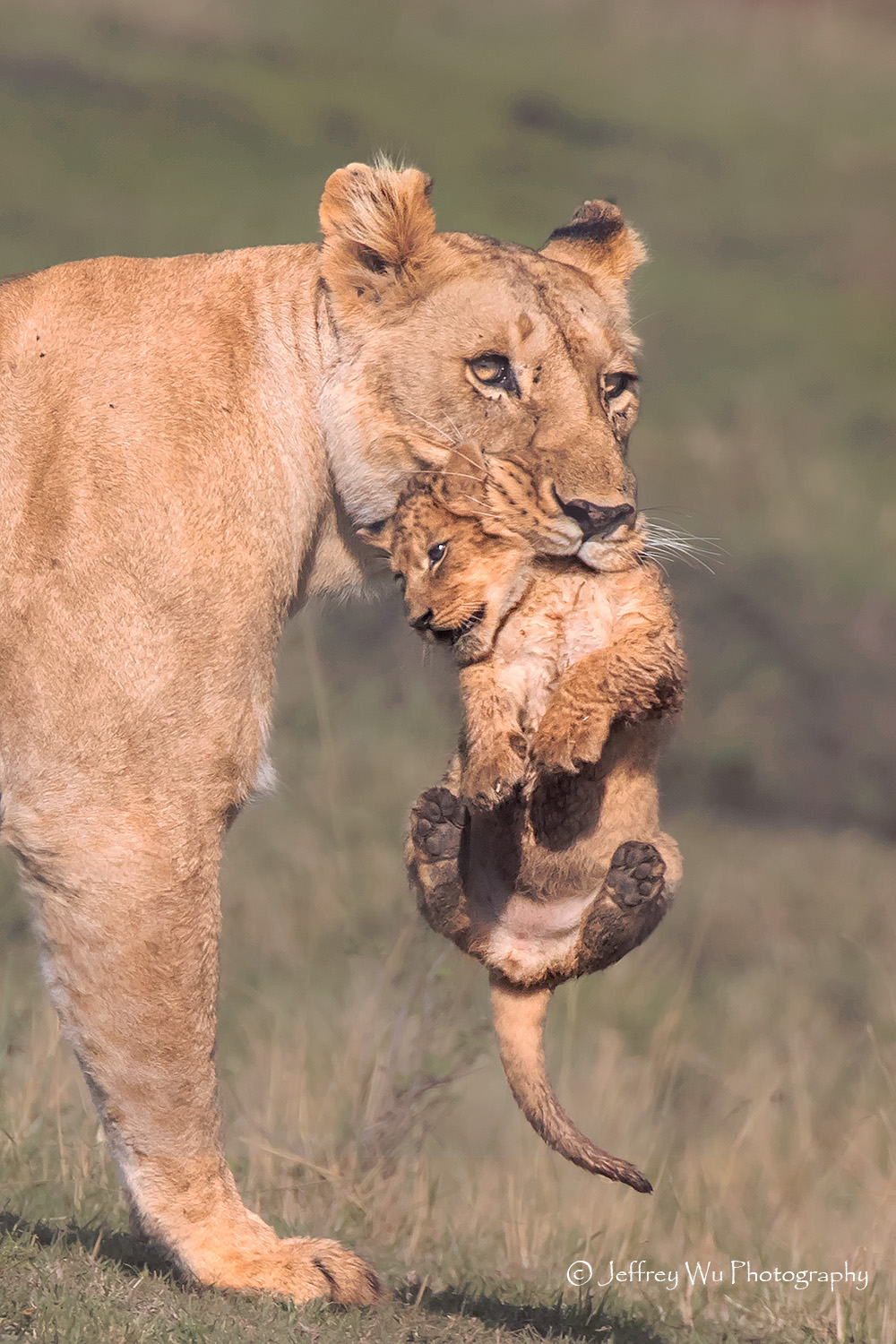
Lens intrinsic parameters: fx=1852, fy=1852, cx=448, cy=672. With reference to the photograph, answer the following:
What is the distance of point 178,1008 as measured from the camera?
12.2 feet

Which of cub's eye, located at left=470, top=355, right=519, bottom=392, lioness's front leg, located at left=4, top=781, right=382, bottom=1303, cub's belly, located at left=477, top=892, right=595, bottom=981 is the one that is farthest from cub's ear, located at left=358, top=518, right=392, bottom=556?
cub's belly, located at left=477, top=892, right=595, bottom=981

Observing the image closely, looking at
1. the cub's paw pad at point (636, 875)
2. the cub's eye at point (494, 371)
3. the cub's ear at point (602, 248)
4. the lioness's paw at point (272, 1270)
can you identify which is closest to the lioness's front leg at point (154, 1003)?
the lioness's paw at point (272, 1270)

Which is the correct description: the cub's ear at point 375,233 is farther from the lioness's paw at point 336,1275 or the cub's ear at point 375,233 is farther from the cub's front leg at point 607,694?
the lioness's paw at point 336,1275

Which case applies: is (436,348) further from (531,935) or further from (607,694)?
(531,935)

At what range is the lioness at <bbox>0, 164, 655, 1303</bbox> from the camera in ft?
11.8

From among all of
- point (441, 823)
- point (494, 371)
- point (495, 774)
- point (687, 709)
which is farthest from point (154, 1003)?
point (687, 709)

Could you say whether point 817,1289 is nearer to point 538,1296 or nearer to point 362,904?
point 538,1296

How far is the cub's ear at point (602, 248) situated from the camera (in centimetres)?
425

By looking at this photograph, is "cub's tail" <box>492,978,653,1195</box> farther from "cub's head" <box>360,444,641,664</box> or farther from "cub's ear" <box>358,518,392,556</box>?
"cub's ear" <box>358,518,392,556</box>

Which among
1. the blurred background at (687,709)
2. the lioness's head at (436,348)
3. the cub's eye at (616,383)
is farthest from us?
the blurred background at (687,709)

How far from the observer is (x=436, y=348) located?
12.6 feet

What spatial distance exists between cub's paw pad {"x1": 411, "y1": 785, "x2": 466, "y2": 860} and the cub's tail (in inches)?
14.4

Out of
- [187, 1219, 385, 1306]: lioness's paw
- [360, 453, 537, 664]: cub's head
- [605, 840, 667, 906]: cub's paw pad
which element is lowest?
[187, 1219, 385, 1306]: lioness's paw

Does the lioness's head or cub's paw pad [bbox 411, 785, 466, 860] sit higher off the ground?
the lioness's head
